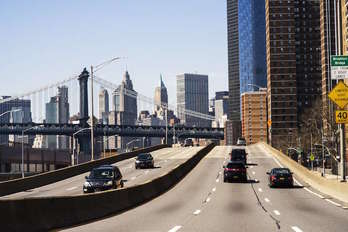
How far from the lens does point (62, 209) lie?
1959 cm

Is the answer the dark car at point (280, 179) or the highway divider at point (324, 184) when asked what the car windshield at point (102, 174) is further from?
the dark car at point (280, 179)

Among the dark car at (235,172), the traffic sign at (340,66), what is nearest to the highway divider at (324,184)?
Result: the dark car at (235,172)

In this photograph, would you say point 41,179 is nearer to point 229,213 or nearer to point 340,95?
point 340,95

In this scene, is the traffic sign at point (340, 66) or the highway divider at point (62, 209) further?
the traffic sign at point (340, 66)

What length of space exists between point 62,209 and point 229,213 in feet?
26.1

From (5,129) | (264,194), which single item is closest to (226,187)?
(264,194)

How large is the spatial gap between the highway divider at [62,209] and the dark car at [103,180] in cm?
305

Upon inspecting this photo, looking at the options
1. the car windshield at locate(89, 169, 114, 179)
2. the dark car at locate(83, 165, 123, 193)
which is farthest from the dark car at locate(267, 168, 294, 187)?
the car windshield at locate(89, 169, 114, 179)

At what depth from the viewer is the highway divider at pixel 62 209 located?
1585cm

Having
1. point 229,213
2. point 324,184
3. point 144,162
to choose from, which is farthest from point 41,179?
point 229,213

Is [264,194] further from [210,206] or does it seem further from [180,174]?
[180,174]

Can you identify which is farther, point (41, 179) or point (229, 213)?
point (41, 179)

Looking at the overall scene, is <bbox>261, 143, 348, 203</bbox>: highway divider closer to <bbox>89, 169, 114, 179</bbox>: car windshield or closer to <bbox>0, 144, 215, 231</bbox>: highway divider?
<bbox>0, 144, 215, 231</bbox>: highway divider

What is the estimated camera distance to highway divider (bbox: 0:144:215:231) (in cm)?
1585
